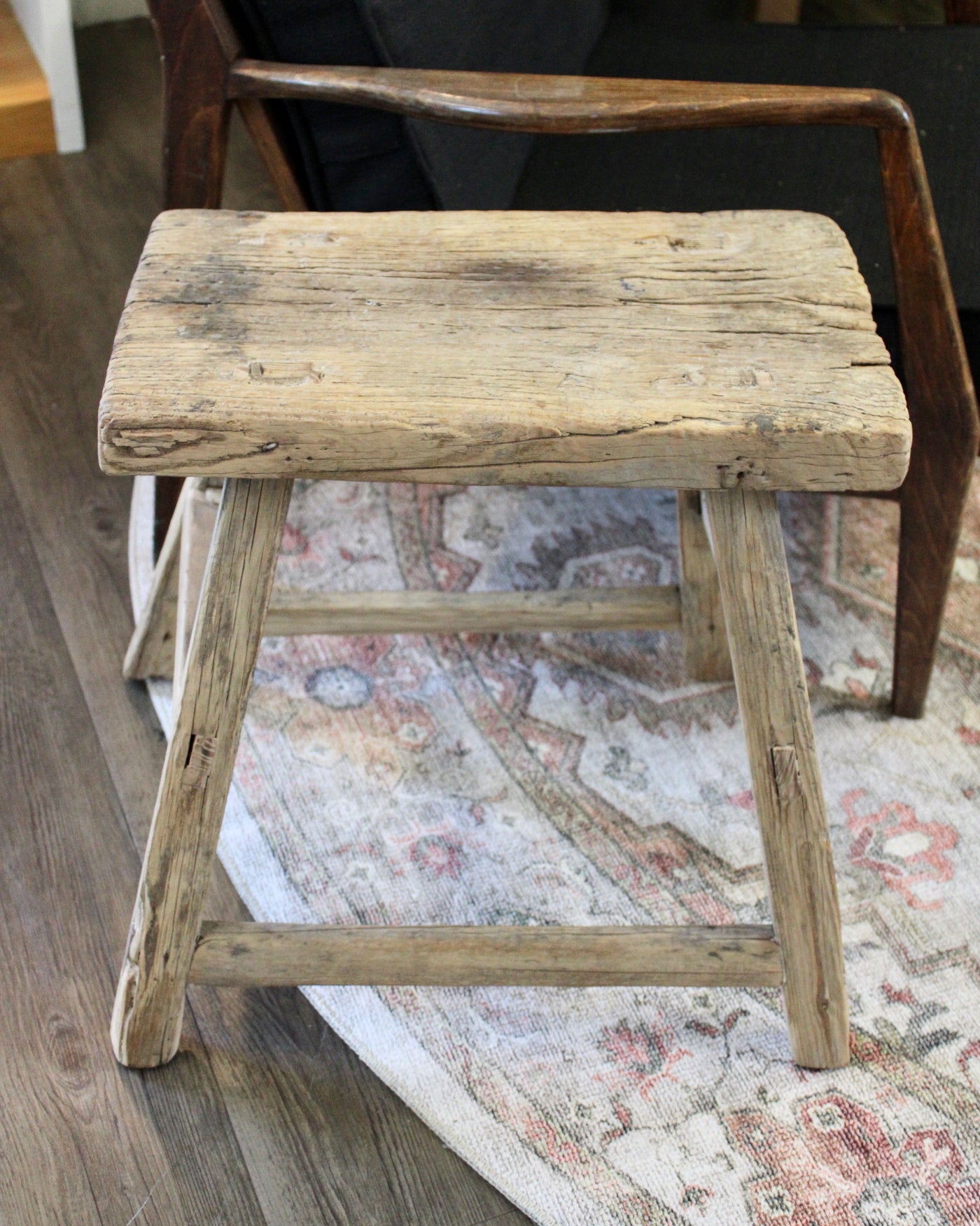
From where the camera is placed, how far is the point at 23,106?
2250mm

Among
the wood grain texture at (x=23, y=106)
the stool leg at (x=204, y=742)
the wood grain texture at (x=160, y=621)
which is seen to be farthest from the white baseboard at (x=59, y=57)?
the stool leg at (x=204, y=742)

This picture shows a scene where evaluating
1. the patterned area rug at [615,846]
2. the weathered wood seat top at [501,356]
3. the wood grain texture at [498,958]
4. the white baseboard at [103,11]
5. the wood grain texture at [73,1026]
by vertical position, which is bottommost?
the wood grain texture at [73,1026]

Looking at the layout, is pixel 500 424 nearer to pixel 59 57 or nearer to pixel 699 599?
pixel 699 599

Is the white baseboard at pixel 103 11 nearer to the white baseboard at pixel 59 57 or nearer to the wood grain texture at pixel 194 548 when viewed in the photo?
the white baseboard at pixel 59 57

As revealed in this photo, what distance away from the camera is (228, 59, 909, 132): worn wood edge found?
1.05 m

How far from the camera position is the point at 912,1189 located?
100cm

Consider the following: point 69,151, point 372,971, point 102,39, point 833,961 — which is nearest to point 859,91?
point 833,961

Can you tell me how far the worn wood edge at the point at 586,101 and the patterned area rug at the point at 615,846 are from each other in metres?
0.59

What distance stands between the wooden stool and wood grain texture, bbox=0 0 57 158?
143cm

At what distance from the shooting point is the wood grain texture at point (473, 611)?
51.4 inches

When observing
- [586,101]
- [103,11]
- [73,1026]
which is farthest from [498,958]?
[103,11]

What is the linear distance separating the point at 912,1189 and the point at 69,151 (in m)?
2.10

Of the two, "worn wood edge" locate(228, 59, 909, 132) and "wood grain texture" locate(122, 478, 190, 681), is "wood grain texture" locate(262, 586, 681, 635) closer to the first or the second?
"wood grain texture" locate(122, 478, 190, 681)

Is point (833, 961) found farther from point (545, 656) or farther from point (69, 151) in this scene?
point (69, 151)
